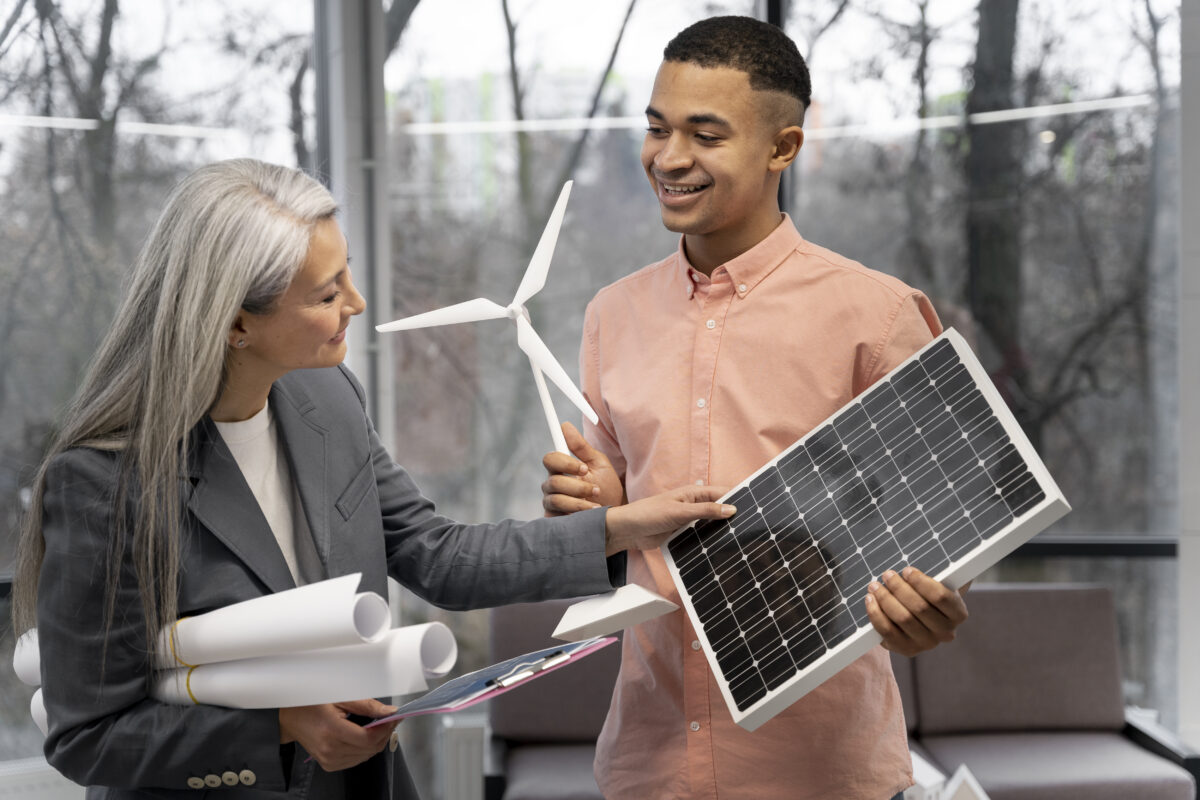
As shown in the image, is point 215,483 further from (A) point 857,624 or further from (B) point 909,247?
(B) point 909,247

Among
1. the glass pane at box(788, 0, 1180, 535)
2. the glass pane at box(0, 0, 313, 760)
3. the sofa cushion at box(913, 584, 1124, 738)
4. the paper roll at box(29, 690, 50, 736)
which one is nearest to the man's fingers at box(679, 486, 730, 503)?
the paper roll at box(29, 690, 50, 736)

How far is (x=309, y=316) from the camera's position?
5.34 feet

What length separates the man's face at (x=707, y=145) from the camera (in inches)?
75.1

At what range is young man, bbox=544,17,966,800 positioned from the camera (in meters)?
1.90

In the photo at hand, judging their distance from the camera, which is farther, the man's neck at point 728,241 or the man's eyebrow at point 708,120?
the man's neck at point 728,241

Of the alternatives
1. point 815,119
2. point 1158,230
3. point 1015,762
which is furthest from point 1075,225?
point 1015,762

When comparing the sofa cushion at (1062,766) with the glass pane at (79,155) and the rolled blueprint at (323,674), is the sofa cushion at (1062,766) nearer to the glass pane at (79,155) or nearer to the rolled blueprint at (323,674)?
the rolled blueprint at (323,674)

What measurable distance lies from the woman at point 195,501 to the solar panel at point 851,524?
57cm

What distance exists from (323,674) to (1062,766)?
300 cm

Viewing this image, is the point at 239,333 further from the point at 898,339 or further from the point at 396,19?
the point at 396,19

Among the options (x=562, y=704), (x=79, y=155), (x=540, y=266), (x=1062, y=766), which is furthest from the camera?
(x=562, y=704)

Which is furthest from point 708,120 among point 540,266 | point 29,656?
point 29,656

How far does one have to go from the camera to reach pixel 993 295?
455cm

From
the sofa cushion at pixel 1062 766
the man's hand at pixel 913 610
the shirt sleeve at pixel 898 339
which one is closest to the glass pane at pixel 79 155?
the shirt sleeve at pixel 898 339
